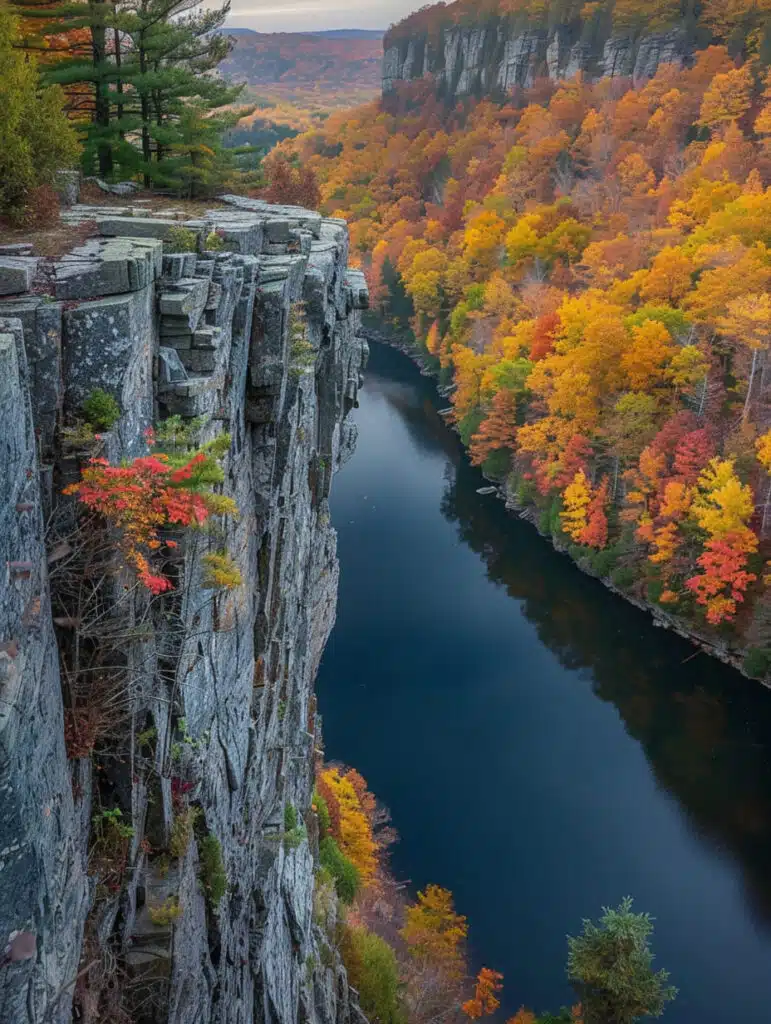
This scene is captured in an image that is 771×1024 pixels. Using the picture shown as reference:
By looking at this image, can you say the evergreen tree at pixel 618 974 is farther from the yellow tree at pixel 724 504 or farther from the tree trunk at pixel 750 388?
the tree trunk at pixel 750 388

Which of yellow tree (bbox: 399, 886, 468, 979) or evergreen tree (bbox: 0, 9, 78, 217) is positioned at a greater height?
evergreen tree (bbox: 0, 9, 78, 217)

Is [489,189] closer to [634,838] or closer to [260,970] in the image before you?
[634,838]

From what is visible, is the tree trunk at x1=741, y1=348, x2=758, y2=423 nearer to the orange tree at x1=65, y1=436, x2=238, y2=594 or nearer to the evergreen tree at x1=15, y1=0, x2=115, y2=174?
the evergreen tree at x1=15, y1=0, x2=115, y2=174

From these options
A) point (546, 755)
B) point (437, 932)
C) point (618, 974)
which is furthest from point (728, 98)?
point (618, 974)

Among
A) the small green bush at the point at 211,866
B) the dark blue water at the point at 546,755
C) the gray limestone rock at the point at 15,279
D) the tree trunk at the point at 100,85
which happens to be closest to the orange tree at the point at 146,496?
the gray limestone rock at the point at 15,279

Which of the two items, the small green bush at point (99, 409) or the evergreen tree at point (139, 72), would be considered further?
the evergreen tree at point (139, 72)

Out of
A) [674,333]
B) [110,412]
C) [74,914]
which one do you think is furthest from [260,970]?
[674,333]

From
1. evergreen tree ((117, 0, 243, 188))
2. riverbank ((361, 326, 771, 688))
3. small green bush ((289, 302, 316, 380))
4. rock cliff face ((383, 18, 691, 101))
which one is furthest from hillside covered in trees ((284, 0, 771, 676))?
evergreen tree ((117, 0, 243, 188))

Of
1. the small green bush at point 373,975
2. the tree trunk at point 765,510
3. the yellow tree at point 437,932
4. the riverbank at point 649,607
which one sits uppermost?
the tree trunk at point 765,510
